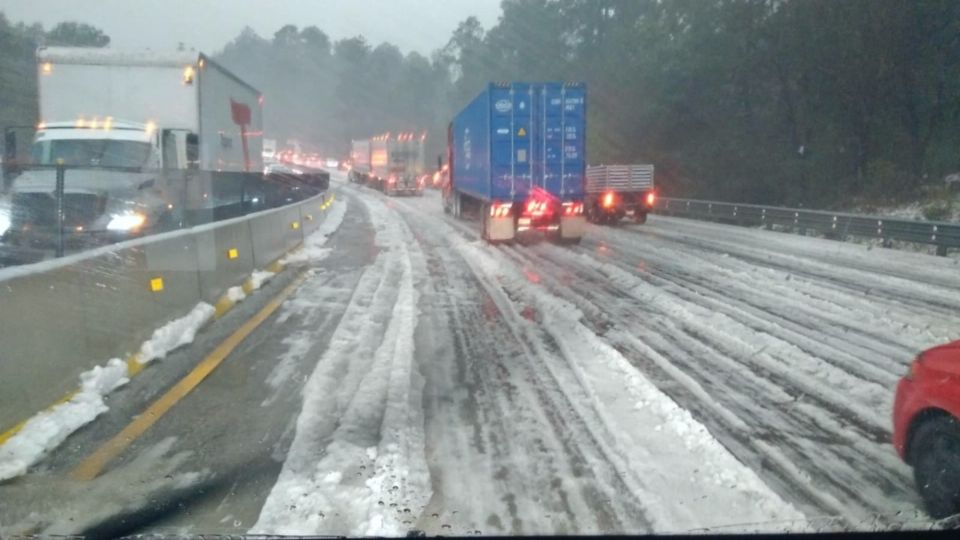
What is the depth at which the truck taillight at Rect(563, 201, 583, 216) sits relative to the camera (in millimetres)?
24438

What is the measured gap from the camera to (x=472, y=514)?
5.47 metres

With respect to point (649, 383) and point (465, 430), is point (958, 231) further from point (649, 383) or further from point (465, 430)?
point (465, 430)

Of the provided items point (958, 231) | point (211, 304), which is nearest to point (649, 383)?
point (211, 304)

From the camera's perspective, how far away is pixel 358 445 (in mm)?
6785

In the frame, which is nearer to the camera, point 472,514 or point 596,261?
point 472,514

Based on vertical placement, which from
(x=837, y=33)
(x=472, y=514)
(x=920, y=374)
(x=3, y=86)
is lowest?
(x=472, y=514)

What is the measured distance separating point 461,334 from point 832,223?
2055 centimetres

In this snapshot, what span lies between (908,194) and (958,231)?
49.1 feet

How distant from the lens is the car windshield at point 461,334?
5.69 metres

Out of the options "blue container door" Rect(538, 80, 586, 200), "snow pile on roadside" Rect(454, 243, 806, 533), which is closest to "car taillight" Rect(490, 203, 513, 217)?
"blue container door" Rect(538, 80, 586, 200)

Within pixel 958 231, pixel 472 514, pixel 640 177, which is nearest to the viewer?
pixel 472 514

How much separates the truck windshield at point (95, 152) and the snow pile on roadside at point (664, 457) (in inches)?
500

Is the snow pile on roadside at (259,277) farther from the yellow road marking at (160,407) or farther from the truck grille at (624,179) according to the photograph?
the truck grille at (624,179)

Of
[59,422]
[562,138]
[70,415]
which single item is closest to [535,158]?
[562,138]
